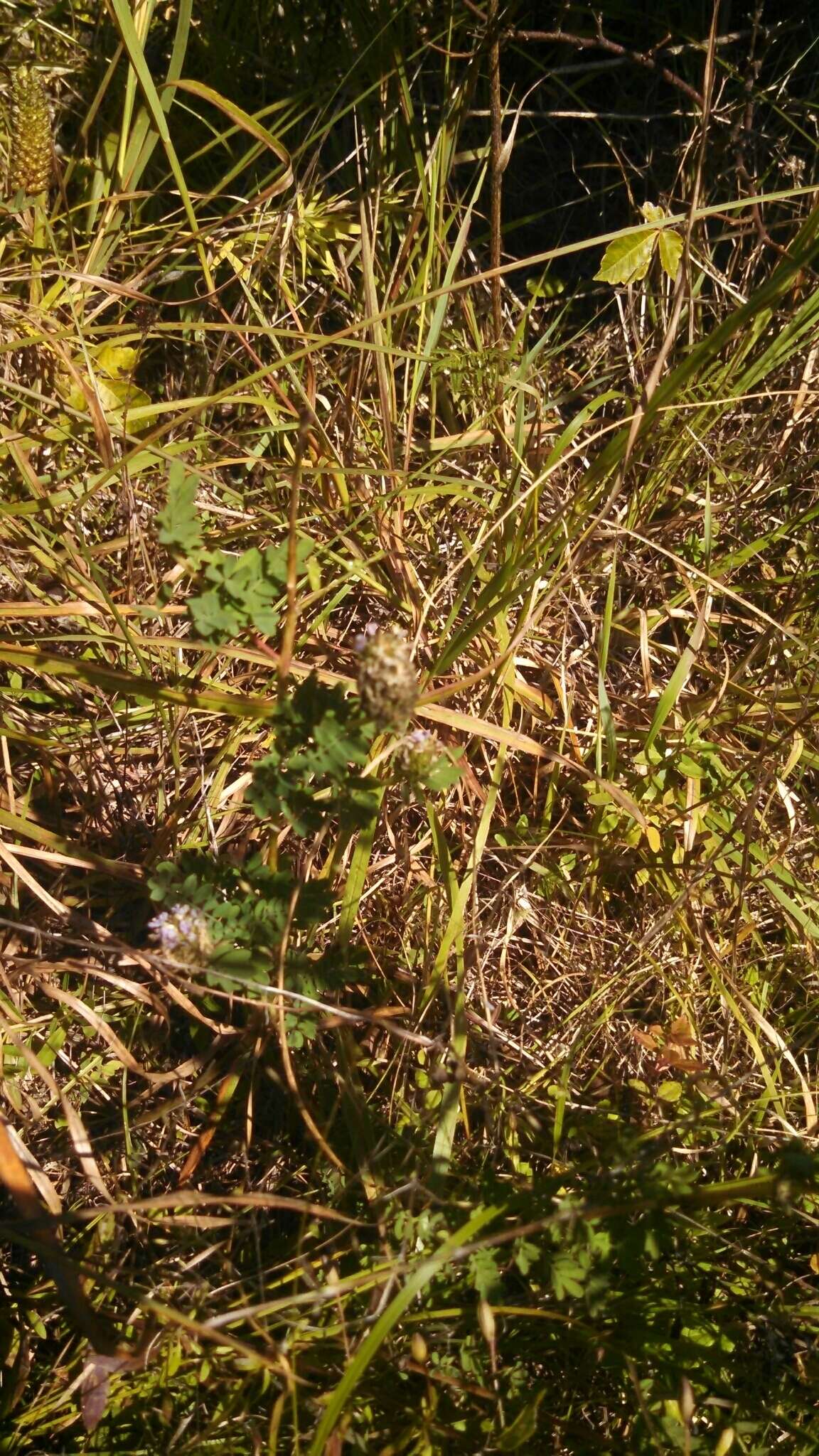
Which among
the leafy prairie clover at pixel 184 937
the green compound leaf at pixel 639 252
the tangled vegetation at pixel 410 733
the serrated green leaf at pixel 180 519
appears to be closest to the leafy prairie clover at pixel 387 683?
the tangled vegetation at pixel 410 733

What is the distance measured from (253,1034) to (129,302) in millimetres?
1417

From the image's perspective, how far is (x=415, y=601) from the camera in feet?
5.97

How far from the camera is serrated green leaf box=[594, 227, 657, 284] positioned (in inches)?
69.2

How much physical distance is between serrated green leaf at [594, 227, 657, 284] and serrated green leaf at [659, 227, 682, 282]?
0.06 ft

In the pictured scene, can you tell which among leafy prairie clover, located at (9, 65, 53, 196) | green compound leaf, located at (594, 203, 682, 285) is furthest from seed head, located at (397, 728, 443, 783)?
leafy prairie clover, located at (9, 65, 53, 196)

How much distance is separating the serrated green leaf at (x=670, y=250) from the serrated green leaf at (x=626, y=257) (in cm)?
Answer: 2

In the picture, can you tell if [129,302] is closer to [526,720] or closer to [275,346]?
[275,346]

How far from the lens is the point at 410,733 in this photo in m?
1.51

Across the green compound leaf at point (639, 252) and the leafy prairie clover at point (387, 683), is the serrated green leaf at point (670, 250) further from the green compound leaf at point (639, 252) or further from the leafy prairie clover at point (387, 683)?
the leafy prairie clover at point (387, 683)

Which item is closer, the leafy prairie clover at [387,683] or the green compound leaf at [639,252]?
the leafy prairie clover at [387,683]

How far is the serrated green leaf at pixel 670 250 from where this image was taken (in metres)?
1.78

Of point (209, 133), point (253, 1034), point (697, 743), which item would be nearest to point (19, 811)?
point (253, 1034)

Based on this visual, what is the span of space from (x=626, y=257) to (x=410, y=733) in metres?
1.00

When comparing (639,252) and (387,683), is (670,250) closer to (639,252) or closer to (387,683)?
(639,252)
